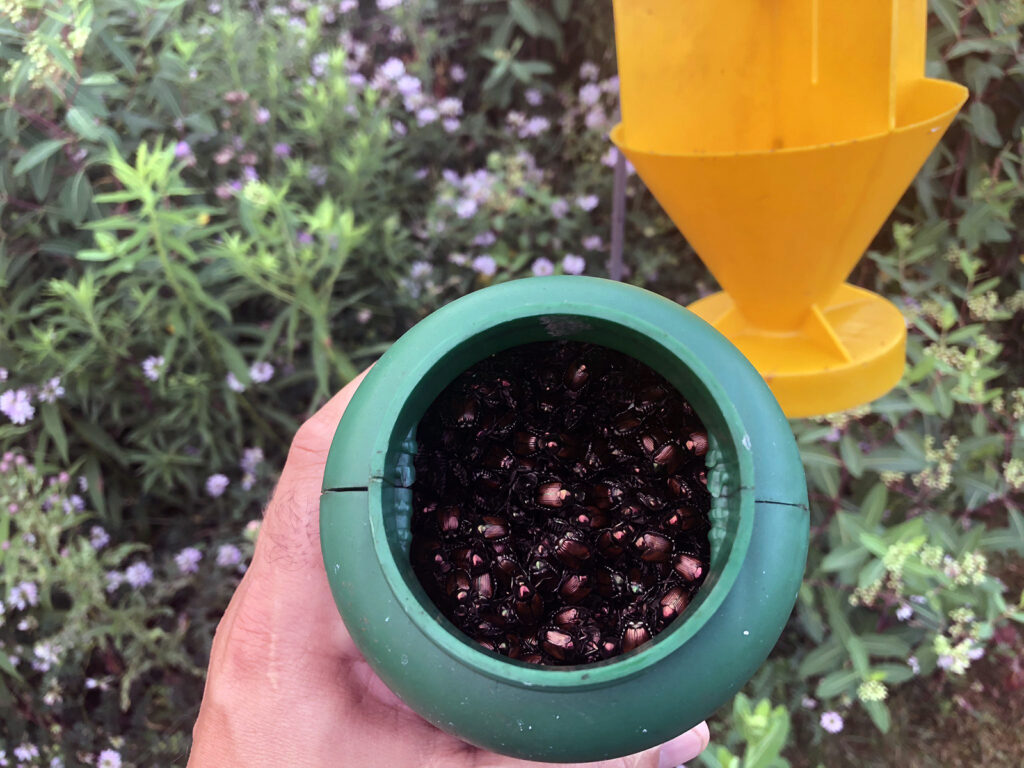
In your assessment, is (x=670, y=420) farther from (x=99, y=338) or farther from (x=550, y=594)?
(x=99, y=338)

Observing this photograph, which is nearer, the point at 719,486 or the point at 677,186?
the point at 719,486

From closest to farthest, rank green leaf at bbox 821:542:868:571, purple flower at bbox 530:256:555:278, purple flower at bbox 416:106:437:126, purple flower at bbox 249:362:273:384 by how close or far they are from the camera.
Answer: green leaf at bbox 821:542:868:571 < purple flower at bbox 249:362:273:384 < purple flower at bbox 530:256:555:278 < purple flower at bbox 416:106:437:126

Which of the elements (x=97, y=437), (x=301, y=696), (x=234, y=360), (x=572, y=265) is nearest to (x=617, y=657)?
(x=301, y=696)

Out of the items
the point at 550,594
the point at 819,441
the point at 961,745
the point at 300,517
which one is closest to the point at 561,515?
the point at 550,594

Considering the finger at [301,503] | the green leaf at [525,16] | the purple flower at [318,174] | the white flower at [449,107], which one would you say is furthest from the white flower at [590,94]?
the finger at [301,503]

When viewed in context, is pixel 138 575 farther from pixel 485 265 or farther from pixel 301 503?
pixel 485 265

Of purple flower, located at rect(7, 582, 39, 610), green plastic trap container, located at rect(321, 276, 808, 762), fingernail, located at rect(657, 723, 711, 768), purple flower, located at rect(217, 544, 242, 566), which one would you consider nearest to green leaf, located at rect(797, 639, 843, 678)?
fingernail, located at rect(657, 723, 711, 768)

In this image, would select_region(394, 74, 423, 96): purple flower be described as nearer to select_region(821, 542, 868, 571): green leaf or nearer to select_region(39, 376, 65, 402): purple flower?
select_region(39, 376, 65, 402): purple flower

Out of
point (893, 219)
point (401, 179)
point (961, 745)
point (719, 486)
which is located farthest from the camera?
point (401, 179)
